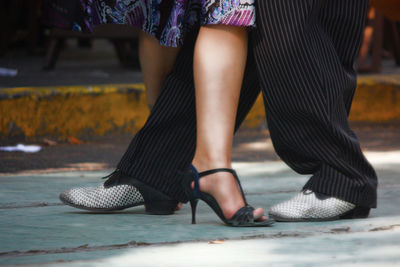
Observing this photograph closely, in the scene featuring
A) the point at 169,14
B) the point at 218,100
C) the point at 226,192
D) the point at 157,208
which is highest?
the point at 169,14

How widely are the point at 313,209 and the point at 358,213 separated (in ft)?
0.42

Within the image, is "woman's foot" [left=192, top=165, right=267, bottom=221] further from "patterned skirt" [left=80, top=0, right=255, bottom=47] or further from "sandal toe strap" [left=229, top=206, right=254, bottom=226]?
"patterned skirt" [left=80, top=0, right=255, bottom=47]

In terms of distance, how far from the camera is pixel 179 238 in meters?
1.67

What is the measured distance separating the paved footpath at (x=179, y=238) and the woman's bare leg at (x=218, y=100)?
0.09 m

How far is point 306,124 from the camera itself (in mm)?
1889

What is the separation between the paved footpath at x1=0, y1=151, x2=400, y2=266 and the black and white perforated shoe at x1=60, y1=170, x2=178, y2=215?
1.1 inches

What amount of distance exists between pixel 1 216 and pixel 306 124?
0.80 m

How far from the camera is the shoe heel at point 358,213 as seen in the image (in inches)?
76.0

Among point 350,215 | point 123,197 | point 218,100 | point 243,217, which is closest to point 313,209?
point 350,215

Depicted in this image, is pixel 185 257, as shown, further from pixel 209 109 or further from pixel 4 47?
pixel 4 47

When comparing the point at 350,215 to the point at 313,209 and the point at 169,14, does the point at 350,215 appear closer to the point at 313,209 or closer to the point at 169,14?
the point at 313,209

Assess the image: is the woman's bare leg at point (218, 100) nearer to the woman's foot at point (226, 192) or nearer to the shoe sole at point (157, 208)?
the woman's foot at point (226, 192)

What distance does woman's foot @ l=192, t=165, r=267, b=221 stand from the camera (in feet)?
5.90

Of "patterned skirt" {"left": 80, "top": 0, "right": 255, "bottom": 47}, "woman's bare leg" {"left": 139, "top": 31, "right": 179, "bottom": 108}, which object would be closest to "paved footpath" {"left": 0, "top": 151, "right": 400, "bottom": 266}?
"woman's bare leg" {"left": 139, "top": 31, "right": 179, "bottom": 108}
